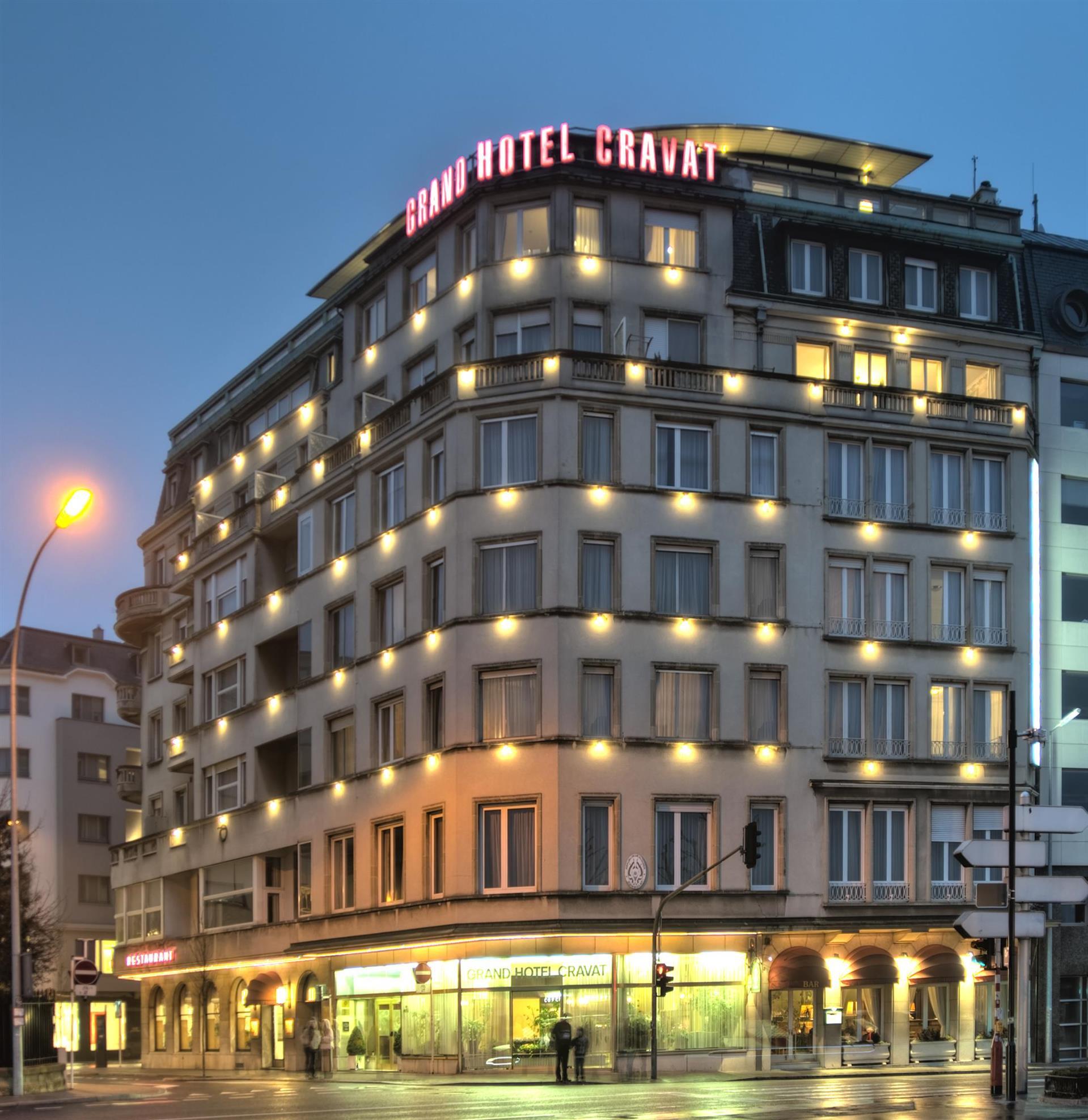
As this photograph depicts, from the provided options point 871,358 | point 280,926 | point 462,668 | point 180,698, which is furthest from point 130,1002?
point 871,358

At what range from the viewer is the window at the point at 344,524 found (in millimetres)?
64250

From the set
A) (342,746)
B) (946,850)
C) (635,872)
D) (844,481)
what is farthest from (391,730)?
(946,850)

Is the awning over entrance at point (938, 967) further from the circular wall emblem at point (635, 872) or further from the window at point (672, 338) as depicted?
the window at point (672, 338)

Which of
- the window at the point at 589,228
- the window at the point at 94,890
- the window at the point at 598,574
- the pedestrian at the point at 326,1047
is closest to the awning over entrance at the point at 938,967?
the window at the point at 598,574

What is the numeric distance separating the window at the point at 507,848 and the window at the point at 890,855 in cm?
1104

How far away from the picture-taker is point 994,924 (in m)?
34.6

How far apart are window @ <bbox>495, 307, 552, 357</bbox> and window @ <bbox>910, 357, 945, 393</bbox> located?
501 inches

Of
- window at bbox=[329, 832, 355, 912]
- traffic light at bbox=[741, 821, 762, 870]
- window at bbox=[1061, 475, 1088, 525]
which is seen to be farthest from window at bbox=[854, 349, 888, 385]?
window at bbox=[329, 832, 355, 912]

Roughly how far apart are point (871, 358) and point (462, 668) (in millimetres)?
17522

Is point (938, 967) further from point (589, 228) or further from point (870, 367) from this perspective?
point (589, 228)

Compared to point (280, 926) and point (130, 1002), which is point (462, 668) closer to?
point (280, 926)

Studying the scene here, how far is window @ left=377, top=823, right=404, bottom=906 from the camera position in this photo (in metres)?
58.6

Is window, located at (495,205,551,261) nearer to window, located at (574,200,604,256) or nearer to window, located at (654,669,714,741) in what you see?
window, located at (574,200,604,256)

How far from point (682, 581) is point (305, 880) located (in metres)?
18.0
